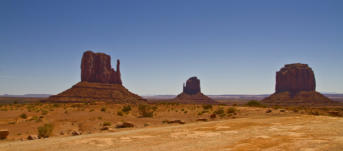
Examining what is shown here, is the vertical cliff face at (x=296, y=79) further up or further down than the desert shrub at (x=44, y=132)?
further up

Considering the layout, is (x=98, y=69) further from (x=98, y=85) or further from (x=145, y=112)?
(x=145, y=112)

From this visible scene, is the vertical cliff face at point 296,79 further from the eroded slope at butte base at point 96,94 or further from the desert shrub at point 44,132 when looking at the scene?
the desert shrub at point 44,132

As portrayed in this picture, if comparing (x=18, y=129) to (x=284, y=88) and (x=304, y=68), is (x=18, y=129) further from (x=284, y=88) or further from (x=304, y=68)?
(x=304, y=68)

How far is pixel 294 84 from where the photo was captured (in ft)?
393

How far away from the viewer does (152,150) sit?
7.84 m

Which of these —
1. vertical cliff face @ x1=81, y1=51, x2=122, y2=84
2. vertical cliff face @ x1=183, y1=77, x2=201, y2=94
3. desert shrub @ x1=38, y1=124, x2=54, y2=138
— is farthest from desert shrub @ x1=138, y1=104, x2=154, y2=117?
vertical cliff face @ x1=183, y1=77, x2=201, y2=94

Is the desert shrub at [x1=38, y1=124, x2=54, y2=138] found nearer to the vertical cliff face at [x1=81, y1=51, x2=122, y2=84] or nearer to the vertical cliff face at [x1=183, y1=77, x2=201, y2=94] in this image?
the vertical cliff face at [x1=81, y1=51, x2=122, y2=84]

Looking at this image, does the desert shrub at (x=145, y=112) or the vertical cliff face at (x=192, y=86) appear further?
the vertical cliff face at (x=192, y=86)

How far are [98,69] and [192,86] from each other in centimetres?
7474

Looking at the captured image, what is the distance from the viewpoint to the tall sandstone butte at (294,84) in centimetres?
10826

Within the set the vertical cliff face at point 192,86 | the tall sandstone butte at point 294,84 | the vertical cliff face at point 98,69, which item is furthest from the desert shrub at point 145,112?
the vertical cliff face at point 192,86

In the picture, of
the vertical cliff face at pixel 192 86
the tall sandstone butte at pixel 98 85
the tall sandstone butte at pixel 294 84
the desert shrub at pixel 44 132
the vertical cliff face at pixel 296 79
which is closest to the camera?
the desert shrub at pixel 44 132

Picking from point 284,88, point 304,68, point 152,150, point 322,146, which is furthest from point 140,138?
point 304,68

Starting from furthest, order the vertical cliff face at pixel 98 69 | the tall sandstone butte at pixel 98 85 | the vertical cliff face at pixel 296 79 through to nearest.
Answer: the vertical cliff face at pixel 296 79
the vertical cliff face at pixel 98 69
the tall sandstone butte at pixel 98 85
